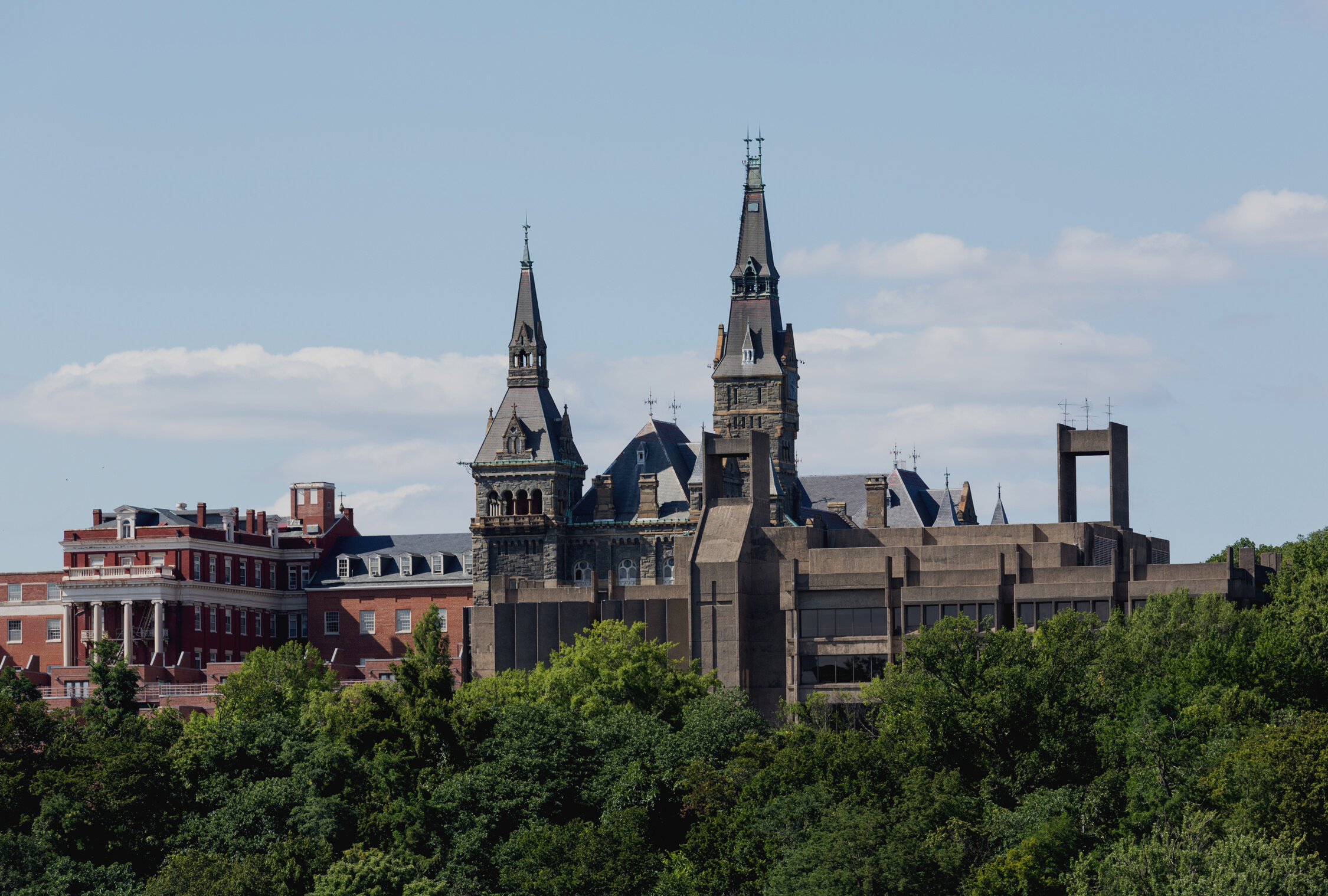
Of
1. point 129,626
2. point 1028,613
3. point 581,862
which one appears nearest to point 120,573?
point 129,626

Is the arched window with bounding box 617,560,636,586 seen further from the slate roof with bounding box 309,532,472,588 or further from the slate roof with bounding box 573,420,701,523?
the slate roof with bounding box 309,532,472,588

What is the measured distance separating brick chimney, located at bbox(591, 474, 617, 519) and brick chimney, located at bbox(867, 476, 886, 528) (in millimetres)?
18268

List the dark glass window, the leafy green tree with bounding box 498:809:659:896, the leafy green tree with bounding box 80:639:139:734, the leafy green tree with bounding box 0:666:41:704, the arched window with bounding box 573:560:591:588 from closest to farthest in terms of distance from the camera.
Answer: the leafy green tree with bounding box 498:809:659:896 < the leafy green tree with bounding box 80:639:139:734 < the dark glass window < the leafy green tree with bounding box 0:666:41:704 < the arched window with bounding box 573:560:591:588

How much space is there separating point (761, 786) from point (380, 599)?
95.8 metres

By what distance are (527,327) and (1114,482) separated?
6808cm

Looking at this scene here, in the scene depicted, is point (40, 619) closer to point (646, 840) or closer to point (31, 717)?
point (31, 717)

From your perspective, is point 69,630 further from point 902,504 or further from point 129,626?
point 902,504

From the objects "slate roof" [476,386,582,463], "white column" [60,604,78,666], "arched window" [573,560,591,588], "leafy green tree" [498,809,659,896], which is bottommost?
"leafy green tree" [498,809,659,896]

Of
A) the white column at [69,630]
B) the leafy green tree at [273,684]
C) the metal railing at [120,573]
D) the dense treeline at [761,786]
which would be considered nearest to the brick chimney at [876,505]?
the leafy green tree at [273,684]

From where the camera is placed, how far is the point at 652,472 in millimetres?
177625

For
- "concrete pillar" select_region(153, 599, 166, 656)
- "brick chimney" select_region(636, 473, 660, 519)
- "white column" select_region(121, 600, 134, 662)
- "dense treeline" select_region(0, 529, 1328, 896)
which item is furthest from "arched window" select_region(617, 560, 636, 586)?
"dense treeline" select_region(0, 529, 1328, 896)

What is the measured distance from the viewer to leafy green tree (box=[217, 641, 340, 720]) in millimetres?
116188

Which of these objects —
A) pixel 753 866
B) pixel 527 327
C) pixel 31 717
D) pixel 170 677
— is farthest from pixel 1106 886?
pixel 527 327

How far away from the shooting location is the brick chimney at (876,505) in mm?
176375
